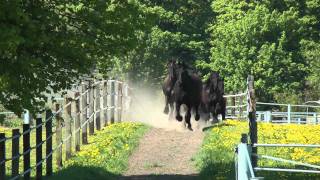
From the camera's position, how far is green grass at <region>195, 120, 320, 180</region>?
55.7 feet

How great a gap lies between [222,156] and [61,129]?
443cm

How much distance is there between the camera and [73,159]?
2108 cm

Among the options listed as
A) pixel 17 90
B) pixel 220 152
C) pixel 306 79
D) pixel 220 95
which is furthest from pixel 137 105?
pixel 306 79

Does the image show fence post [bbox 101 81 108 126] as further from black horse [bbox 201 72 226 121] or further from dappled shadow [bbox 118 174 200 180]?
dappled shadow [bbox 118 174 200 180]

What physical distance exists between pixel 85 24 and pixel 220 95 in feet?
56.1

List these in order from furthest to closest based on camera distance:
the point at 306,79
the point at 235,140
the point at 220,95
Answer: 1. the point at 306,79
2. the point at 220,95
3. the point at 235,140

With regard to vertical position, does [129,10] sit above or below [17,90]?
above

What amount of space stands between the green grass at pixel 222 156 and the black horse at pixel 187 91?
129cm

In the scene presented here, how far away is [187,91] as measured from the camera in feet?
94.5

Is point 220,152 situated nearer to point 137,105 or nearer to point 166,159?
point 166,159

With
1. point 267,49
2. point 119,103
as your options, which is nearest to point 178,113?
point 119,103

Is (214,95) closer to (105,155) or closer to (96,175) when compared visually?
(105,155)

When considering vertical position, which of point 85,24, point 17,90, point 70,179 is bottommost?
point 70,179

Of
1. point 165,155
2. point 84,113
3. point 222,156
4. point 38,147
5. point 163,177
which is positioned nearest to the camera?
point 38,147
